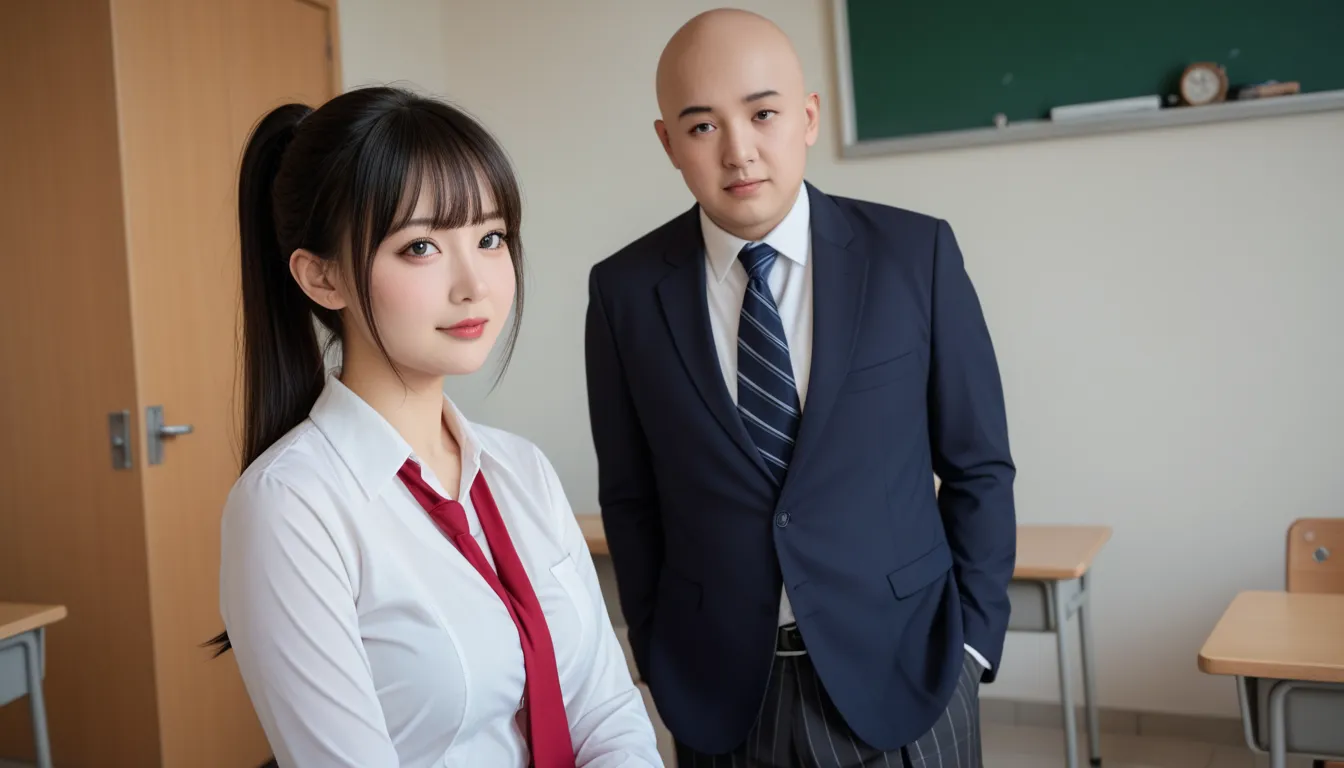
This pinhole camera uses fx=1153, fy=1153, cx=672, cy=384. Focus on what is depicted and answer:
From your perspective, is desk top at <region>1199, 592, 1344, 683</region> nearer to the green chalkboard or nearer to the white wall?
the white wall

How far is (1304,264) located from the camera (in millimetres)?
3328

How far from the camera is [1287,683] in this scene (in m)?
1.99

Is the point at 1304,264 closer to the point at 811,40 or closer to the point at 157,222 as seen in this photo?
the point at 811,40

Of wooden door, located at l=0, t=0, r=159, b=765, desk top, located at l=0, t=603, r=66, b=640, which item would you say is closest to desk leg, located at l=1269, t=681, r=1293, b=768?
desk top, located at l=0, t=603, r=66, b=640

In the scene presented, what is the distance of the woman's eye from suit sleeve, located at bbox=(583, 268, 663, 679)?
78cm

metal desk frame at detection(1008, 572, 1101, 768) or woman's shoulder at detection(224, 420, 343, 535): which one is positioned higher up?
woman's shoulder at detection(224, 420, 343, 535)

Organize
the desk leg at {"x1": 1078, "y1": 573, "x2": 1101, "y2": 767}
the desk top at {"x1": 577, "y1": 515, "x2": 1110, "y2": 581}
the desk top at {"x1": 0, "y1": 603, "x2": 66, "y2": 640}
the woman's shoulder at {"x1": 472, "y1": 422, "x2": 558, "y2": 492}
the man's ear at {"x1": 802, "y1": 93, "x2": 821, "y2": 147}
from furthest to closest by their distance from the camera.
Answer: the desk leg at {"x1": 1078, "y1": 573, "x2": 1101, "y2": 767}
the desk top at {"x1": 577, "y1": 515, "x2": 1110, "y2": 581}
the desk top at {"x1": 0, "y1": 603, "x2": 66, "y2": 640}
the man's ear at {"x1": 802, "y1": 93, "x2": 821, "y2": 147}
the woman's shoulder at {"x1": 472, "y1": 422, "x2": 558, "y2": 492}

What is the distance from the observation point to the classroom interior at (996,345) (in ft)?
10.9

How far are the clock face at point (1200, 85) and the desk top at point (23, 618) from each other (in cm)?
328

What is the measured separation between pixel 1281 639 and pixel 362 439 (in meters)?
1.77

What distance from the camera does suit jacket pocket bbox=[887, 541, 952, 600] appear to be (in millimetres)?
1654

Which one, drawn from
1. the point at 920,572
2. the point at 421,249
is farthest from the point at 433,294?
the point at 920,572

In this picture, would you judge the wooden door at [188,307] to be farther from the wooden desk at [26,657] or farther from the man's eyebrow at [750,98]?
the man's eyebrow at [750,98]

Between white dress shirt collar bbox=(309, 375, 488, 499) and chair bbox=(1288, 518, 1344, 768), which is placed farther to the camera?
chair bbox=(1288, 518, 1344, 768)
